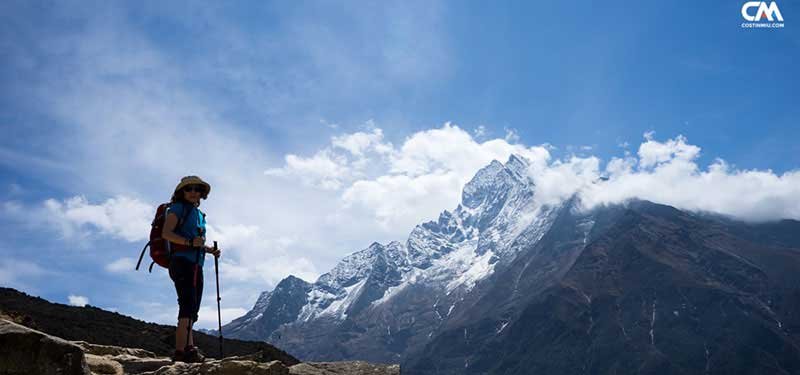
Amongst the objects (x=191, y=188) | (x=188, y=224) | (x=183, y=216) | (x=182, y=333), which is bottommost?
(x=182, y=333)

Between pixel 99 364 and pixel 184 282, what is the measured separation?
7.24 ft

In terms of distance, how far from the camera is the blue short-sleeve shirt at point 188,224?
10.2 meters

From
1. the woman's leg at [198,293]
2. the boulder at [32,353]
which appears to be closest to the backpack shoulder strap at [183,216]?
the woman's leg at [198,293]

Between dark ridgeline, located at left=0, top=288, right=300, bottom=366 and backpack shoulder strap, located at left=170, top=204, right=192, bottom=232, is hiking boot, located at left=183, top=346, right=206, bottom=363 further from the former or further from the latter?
dark ridgeline, located at left=0, top=288, right=300, bottom=366

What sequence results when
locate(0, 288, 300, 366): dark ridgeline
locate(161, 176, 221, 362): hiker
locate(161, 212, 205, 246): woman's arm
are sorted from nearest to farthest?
locate(161, 212, 205, 246): woman's arm < locate(161, 176, 221, 362): hiker < locate(0, 288, 300, 366): dark ridgeline

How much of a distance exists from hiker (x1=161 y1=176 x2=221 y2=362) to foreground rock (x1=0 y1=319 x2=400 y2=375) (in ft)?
1.47

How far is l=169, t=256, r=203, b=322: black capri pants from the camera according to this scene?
10266 millimetres

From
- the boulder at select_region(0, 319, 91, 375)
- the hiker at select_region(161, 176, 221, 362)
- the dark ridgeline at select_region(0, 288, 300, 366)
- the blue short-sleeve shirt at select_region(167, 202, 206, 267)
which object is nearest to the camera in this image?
the boulder at select_region(0, 319, 91, 375)

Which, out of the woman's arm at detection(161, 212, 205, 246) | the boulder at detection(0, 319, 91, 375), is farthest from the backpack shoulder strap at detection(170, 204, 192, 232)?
the boulder at detection(0, 319, 91, 375)

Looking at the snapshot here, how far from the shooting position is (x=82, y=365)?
772cm

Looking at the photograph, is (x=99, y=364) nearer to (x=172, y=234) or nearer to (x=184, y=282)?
(x=184, y=282)

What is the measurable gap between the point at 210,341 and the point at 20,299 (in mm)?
10365

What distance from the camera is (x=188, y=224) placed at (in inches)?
408

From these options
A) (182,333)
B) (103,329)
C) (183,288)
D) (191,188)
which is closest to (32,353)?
(182,333)
